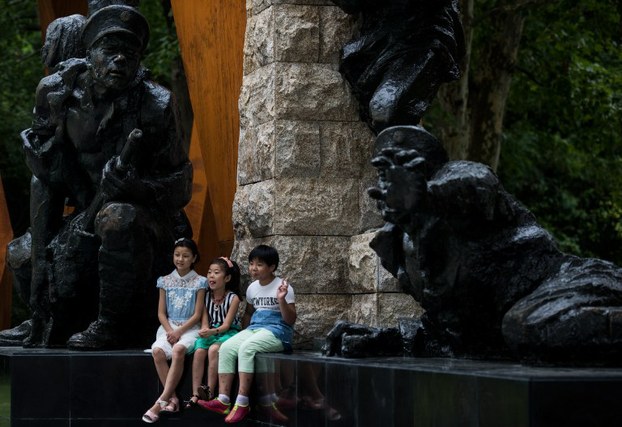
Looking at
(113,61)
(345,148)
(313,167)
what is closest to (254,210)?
(313,167)

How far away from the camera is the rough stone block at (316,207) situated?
9.45m

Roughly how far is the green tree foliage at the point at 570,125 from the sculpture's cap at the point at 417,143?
1241 centimetres

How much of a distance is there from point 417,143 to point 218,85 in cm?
487

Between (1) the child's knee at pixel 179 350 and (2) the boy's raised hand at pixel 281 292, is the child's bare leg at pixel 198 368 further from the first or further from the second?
(2) the boy's raised hand at pixel 281 292

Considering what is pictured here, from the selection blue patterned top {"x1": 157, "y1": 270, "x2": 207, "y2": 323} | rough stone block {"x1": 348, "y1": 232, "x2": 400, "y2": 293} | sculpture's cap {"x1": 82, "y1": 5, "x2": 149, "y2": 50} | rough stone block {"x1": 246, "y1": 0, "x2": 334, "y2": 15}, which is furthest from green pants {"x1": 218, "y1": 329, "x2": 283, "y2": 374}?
rough stone block {"x1": 246, "y1": 0, "x2": 334, "y2": 15}

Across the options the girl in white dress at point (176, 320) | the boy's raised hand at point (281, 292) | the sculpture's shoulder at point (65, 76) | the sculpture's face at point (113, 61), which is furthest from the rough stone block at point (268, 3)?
the boy's raised hand at point (281, 292)

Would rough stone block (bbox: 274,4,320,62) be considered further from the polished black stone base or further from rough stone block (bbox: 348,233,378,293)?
the polished black stone base

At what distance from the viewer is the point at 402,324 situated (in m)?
7.36

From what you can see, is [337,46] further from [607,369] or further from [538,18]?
[538,18]

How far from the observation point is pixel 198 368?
823 centimetres

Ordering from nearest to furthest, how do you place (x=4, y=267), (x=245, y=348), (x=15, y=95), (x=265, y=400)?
(x=265, y=400)
(x=245, y=348)
(x=4, y=267)
(x=15, y=95)

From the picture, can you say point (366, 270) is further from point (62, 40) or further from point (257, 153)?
point (62, 40)

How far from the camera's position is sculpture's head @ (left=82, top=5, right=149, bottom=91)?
8992 millimetres

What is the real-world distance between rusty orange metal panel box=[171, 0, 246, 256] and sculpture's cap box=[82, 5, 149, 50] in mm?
1810
